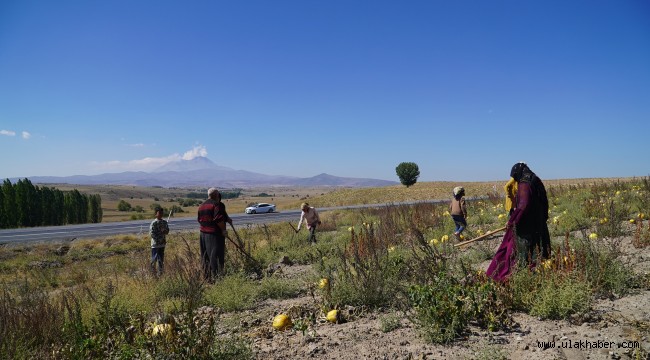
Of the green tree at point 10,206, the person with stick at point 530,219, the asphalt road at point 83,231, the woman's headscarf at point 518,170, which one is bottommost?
the asphalt road at point 83,231

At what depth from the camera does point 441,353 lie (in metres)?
3.29

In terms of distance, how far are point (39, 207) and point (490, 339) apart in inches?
1621

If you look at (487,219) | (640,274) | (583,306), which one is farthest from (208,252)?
(487,219)

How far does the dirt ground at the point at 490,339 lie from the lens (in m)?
3.09

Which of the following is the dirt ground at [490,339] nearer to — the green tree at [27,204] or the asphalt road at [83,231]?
the asphalt road at [83,231]

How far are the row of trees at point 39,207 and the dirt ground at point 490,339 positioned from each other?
37980mm

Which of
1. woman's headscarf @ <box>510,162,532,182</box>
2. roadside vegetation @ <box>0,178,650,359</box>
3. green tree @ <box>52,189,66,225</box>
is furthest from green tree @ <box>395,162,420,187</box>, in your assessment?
woman's headscarf @ <box>510,162,532,182</box>

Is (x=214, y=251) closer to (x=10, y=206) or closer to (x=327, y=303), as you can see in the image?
(x=327, y=303)

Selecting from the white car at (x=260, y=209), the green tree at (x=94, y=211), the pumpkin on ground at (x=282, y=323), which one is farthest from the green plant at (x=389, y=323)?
the green tree at (x=94, y=211)

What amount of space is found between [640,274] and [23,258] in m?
18.5

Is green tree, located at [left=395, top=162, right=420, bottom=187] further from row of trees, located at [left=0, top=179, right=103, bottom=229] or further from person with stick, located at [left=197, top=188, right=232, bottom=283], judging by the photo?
person with stick, located at [left=197, top=188, right=232, bottom=283]

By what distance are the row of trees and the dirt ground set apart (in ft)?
125

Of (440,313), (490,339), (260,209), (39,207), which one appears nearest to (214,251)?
(440,313)

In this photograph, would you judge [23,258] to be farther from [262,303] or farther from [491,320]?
[491,320]
